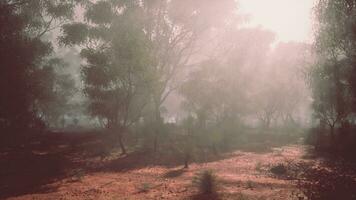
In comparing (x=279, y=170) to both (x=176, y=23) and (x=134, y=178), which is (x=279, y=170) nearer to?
(x=134, y=178)

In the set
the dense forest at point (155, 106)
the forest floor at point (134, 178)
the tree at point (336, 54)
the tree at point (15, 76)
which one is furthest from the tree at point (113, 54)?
the tree at point (336, 54)

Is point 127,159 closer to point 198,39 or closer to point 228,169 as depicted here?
point 228,169

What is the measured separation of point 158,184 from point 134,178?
9.30 ft

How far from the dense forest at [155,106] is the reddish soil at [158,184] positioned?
0.07 meters

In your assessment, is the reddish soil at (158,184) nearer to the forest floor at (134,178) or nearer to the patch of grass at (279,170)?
the forest floor at (134,178)

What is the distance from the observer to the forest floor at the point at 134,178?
53.6 feet

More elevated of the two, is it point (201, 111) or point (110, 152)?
point (201, 111)

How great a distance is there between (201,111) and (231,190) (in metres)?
26.9

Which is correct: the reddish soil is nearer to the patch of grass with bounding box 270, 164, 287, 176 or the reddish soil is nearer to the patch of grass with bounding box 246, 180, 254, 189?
the patch of grass with bounding box 246, 180, 254, 189

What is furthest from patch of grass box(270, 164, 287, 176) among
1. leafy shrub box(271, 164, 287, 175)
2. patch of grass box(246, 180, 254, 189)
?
patch of grass box(246, 180, 254, 189)

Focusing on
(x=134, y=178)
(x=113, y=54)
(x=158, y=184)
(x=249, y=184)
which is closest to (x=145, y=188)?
(x=158, y=184)

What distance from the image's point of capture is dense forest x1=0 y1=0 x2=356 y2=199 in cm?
1862

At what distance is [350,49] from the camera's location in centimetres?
2727

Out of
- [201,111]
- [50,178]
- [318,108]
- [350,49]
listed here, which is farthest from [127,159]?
[318,108]
